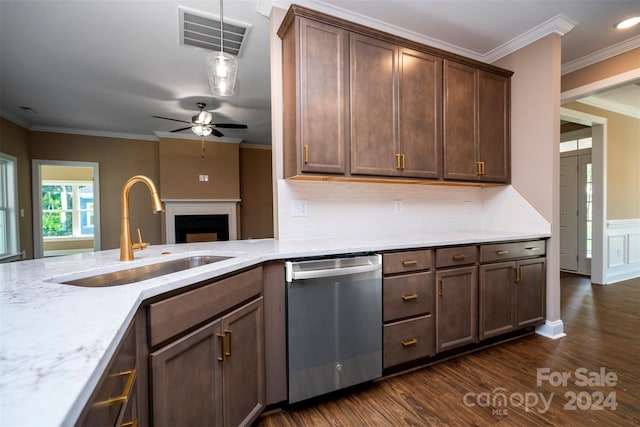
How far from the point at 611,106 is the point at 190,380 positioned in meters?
6.06

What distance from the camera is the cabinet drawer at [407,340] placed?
6.21 feet

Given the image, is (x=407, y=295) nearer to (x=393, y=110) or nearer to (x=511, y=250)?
(x=511, y=250)

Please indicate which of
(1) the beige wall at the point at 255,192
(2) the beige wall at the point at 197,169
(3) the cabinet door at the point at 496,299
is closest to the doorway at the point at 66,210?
(2) the beige wall at the point at 197,169

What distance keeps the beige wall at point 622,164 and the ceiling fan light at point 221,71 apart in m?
4.78

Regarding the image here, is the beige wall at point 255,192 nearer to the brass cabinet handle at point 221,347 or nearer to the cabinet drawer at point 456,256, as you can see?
the cabinet drawer at point 456,256

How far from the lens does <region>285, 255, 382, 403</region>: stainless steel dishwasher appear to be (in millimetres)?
1623

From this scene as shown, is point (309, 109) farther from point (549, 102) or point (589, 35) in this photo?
point (589, 35)

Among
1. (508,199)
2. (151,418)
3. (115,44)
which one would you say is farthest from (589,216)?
(115,44)

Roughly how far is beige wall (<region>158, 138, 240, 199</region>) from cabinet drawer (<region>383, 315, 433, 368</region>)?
16.1 feet

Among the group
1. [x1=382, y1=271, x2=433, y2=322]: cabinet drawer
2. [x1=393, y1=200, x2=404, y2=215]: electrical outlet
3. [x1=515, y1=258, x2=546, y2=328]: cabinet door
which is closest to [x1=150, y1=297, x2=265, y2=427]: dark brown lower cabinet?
[x1=382, y1=271, x2=433, y2=322]: cabinet drawer

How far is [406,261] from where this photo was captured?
1930 millimetres

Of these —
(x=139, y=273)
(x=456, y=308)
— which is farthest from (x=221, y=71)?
(x=456, y=308)

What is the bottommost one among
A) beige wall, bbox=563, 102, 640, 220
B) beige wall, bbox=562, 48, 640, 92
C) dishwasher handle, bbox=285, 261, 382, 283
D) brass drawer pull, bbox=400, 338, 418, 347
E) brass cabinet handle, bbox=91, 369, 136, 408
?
brass drawer pull, bbox=400, 338, 418, 347

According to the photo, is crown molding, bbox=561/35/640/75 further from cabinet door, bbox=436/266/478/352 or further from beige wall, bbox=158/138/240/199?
beige wall, bbox=158/138/240/199
